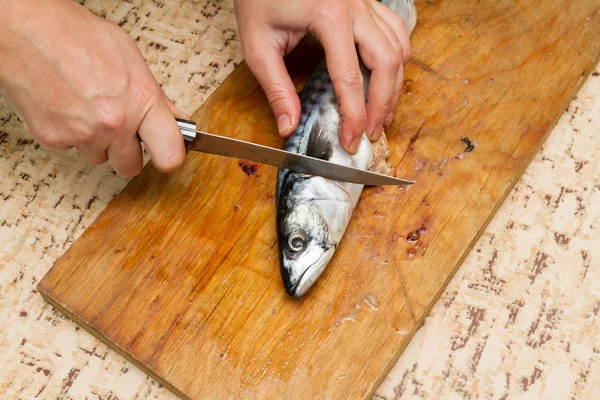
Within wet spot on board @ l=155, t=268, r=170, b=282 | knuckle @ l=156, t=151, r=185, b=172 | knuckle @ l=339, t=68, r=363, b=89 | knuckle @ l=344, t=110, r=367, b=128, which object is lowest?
wet spot on board @ l=155, t=268, r=170, b=282

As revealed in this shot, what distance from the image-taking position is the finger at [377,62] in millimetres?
1772

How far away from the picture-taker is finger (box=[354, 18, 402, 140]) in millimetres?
1772

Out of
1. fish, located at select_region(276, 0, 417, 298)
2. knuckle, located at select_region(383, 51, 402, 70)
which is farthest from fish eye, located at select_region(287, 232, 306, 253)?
knuckle, located at select_region(383, 51, 402, 70)

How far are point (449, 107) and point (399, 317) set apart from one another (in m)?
0.67

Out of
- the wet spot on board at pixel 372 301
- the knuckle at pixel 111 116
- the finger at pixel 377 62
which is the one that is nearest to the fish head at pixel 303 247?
the wet spot on board at pixel 372 301

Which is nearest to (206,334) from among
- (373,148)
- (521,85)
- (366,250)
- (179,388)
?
(179,388)

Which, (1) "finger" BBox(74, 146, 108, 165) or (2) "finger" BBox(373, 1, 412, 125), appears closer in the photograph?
(1) "finger" BBox(74, 146, 108, 165)

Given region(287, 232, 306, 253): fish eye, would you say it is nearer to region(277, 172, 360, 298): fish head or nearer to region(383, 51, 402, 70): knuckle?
region(277, 172, 360, 298): fish head

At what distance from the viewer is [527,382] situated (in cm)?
166

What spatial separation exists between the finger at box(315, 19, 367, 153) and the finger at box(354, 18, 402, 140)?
4cm

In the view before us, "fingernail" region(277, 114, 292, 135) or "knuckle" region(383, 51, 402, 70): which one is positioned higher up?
"knuckle" region(383, 51, 402, 70)

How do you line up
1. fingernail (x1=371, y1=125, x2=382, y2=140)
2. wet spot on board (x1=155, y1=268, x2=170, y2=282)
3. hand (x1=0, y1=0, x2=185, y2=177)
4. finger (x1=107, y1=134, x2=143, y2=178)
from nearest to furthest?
hand (x1=0, y1=0, x2=185, y2=177)
finger (x1=107, y1=134, x2=143, y2=178)
wet spot on board (x1=155, y1=268, x2=170, y2=282)
fingernail (x1=371, y1=125, x2=382, y2=140)

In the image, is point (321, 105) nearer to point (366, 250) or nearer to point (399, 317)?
point (366, 250)

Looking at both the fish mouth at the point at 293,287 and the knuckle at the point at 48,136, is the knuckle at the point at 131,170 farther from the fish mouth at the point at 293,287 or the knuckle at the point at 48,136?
the fish mouth at the point at 293,287
